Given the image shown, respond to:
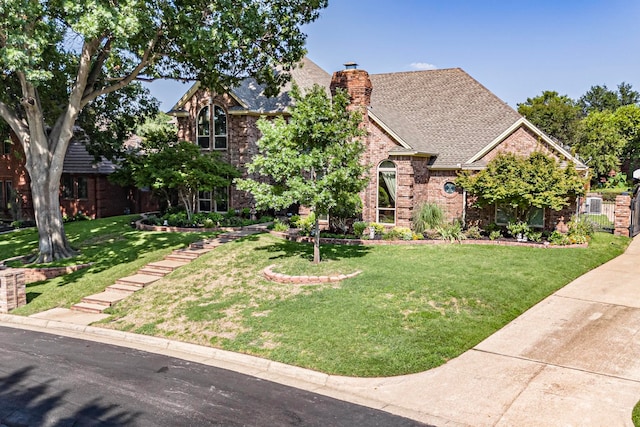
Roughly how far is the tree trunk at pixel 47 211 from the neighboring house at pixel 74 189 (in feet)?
37.6

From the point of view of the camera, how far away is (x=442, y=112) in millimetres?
25484

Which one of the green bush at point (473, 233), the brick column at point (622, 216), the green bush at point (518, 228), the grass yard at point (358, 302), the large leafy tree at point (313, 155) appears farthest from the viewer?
the brick column at point (622, 216)

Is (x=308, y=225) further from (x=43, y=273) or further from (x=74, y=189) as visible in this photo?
(x=74, y=189)

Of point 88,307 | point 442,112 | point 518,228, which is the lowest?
point 88,307

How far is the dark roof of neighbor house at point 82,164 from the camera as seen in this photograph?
Answer: 2992 centimetres

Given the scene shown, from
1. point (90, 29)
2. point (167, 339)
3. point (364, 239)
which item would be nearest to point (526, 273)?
point (364, 239)

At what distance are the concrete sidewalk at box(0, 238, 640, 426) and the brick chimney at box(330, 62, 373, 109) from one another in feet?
37.7

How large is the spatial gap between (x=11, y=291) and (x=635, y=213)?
2357 cm

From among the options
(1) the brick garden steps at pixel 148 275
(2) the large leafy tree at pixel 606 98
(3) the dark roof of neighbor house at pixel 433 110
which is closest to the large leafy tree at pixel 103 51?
(3) the dark roof of neighbor house at pixel 433 110

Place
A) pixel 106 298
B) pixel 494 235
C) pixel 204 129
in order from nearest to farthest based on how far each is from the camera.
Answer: pixel 106 298 < pixel 494 235 < pixel 204 129

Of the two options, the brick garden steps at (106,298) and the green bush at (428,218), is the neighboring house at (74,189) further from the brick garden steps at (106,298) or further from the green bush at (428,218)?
the green bush at (428,218)

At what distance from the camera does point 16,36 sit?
46.5ft

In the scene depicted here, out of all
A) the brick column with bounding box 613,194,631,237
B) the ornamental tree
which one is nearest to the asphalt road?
the ornamental tree

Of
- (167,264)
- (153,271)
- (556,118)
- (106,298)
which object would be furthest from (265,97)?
(556,118)
